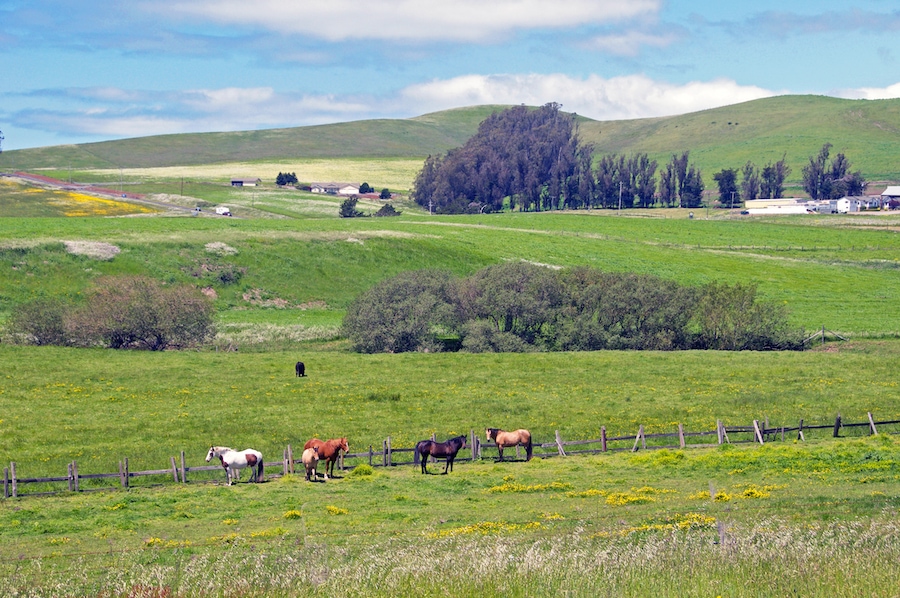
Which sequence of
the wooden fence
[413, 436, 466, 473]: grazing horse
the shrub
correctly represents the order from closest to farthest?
the wooden fence → [413, 436, 466, 473]: grazing horse → the shrub

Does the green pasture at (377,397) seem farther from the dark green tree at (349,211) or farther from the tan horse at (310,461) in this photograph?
the dark green tree at (349,211)

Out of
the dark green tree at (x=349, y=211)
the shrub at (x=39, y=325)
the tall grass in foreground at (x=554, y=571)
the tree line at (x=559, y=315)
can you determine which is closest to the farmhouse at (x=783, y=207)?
the dark green tree at (x=349, y=211)

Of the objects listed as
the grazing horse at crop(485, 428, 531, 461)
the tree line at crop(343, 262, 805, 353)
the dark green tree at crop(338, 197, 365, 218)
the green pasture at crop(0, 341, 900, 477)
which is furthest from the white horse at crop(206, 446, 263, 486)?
the dark green tree at crop(338, 197, 365, 218)

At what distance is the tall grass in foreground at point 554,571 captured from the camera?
48.6 feet

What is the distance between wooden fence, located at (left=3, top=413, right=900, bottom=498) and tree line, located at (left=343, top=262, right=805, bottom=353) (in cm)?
2969

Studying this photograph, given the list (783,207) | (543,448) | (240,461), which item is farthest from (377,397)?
(783,207)

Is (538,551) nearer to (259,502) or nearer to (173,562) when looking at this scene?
(173,562)

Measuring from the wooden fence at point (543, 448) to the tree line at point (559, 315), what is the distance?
29.7m

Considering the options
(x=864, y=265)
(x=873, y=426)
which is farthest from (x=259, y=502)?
(x=864, y=265)

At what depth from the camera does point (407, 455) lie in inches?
1452

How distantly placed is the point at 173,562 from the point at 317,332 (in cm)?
5624

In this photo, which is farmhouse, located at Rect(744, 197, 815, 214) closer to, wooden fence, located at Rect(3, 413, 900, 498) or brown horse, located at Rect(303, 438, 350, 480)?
wooden fence, located at Rect(3, 413, 900, 498)

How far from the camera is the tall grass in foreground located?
14.8 meters

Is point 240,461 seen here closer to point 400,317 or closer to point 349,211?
point 400,317
